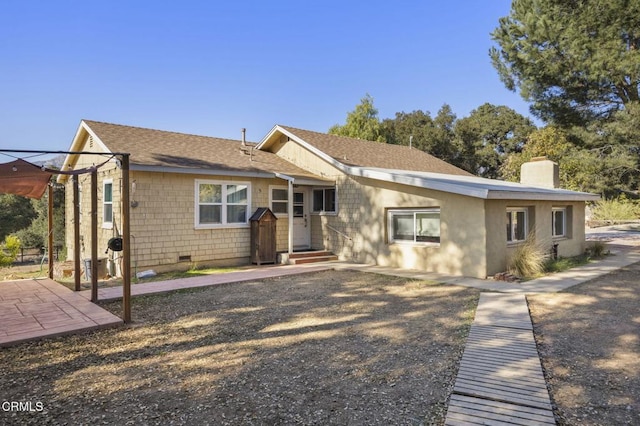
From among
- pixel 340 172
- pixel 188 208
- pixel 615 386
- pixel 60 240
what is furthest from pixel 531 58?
pixel 60 240

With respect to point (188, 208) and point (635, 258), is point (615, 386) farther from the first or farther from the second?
point (635, 258)

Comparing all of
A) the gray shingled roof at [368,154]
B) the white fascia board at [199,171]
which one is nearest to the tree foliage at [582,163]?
the gray shingled roof at [368,154]

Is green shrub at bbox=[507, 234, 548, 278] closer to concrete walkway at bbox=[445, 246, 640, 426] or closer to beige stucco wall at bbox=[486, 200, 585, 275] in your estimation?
beige stucco wall at bbox=[486, 200, 585, 275]

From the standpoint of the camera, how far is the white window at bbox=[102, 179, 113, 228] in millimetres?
11704

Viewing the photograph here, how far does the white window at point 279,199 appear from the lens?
44.4ft

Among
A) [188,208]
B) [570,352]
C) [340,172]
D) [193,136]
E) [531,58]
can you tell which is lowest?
[570,352]

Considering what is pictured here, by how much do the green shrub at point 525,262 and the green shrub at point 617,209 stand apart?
24.1 meters

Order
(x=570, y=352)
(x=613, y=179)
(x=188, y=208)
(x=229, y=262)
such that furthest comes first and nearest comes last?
(x=613, y=179) < (x=229, y=262) < (x=188, y=208) < (x=570, y=352)

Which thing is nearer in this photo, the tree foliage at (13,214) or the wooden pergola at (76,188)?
the wooden pergola at (76,188)

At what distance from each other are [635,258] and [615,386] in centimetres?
1270

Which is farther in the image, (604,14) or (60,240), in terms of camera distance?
(60,240)

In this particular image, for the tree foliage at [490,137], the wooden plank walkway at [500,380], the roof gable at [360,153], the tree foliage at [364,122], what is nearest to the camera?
the wooden plank walkway at [500,380]

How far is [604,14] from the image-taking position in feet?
49.9

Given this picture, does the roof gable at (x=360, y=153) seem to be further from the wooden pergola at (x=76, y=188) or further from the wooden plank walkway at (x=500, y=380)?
the wooden plank walkway at (x=500, y=380)
